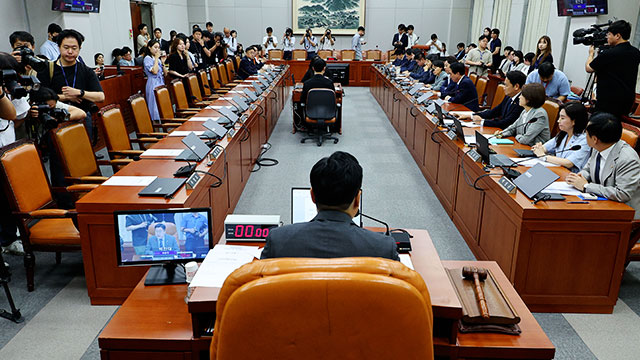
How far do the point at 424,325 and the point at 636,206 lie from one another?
2.27 meters

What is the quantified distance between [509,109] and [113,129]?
3333mm

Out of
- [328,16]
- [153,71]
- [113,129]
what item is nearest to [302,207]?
[113,129]

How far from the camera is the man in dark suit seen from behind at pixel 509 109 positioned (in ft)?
13.5

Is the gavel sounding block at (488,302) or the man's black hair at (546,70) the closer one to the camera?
the gavel sounding block at (488,302)

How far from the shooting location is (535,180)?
2.53 m

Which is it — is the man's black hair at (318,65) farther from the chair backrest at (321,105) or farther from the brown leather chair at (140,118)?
the brown leather chair at (140,118)

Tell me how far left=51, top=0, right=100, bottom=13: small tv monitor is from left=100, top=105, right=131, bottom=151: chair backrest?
184 inches

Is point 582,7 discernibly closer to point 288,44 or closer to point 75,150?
point 75,150

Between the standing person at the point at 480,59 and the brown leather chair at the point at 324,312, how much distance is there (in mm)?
9694

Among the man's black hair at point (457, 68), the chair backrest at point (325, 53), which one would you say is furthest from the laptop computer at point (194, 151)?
the chair backrest at point (325, 53)

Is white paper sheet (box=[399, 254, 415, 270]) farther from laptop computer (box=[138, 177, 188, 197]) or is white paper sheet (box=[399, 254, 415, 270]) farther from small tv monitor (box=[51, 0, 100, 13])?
small tv monitor (box=[51, 0, 100, 13])

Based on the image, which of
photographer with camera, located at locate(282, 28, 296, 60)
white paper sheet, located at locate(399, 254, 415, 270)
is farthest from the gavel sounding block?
photographer with camera, located at locate(282, 28, 296, 60)

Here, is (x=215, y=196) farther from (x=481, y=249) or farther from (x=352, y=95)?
(x=352, y=95)

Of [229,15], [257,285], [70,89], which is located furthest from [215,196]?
[229,15]
